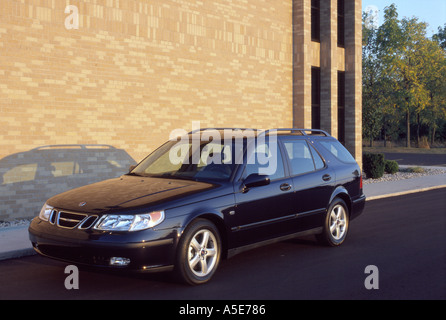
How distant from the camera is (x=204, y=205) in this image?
6387 mm

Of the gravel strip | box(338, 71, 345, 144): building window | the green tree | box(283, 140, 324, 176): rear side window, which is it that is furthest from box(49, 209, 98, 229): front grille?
the green tree

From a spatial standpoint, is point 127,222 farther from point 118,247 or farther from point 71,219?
point 71,219

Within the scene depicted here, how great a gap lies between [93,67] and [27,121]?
2066mm

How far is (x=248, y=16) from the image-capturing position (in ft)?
55.3

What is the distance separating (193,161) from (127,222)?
1881 millimetres

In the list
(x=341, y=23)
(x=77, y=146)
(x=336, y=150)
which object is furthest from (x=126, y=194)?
(x=341, y=23)

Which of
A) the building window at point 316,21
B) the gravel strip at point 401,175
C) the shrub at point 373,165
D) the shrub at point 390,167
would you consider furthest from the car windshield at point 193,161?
the shrub at point 390,167

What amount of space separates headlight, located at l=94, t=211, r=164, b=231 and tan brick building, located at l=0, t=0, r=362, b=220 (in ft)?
19.0

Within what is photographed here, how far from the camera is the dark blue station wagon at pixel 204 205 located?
5.91m

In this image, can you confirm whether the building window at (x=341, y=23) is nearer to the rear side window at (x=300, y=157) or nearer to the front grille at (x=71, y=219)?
the rear side window at (x=300, y=157)

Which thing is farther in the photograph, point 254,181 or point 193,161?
point 193,161

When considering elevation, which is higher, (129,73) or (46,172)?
(129,73)

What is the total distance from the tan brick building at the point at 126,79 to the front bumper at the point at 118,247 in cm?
550
